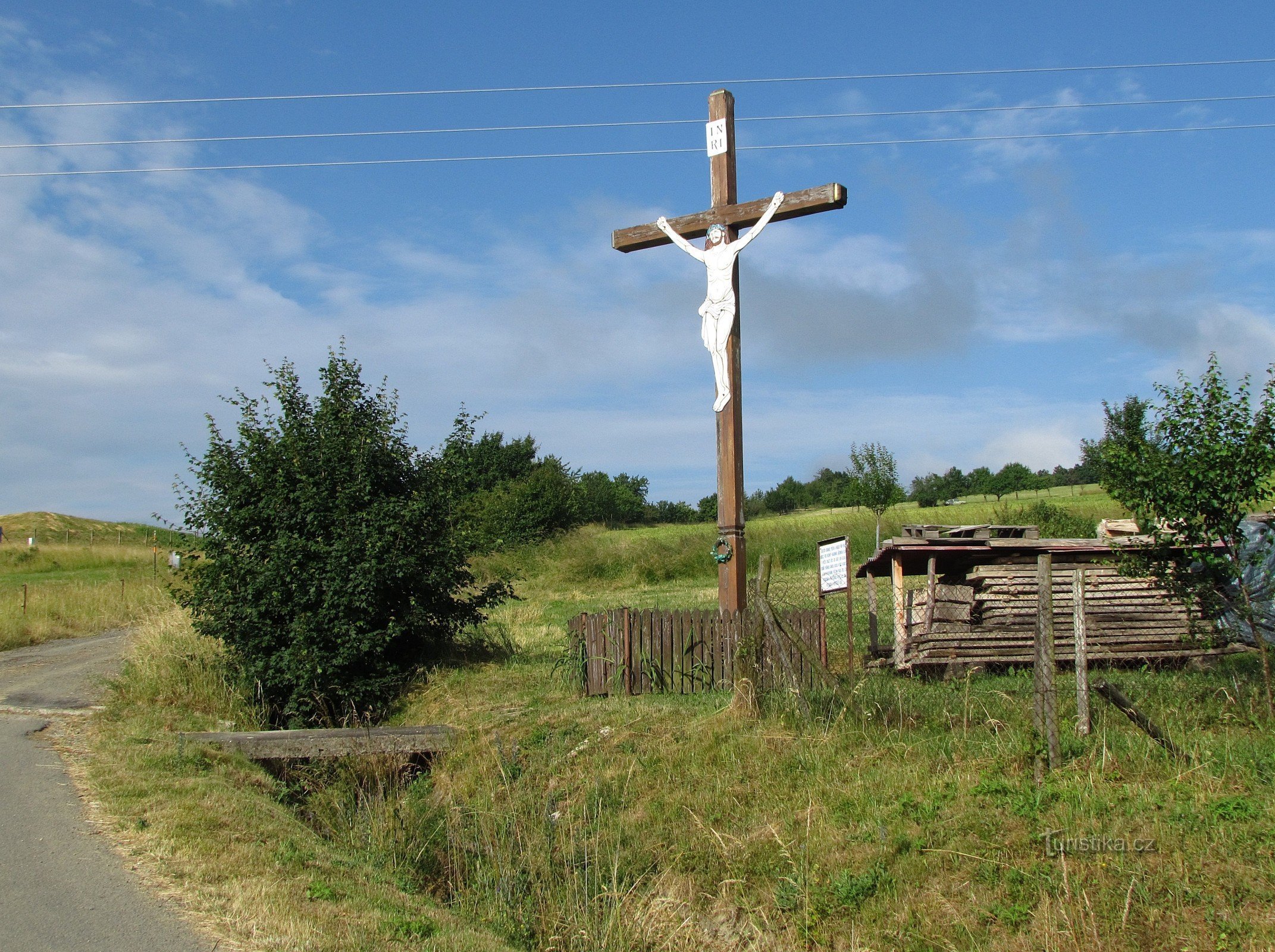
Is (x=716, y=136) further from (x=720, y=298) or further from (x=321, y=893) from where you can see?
(x=321, y=893)

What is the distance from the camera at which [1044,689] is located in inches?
278

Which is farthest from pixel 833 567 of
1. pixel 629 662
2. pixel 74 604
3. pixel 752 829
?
pixel 74 604

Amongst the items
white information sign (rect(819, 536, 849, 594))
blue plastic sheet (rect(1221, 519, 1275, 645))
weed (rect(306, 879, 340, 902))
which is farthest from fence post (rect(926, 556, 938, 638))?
weed (rect(306, 879, 340, 902))

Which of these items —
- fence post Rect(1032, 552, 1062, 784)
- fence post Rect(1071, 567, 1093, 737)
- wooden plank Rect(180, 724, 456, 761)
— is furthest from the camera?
wooden plank Rect(180, 724, 456, 761)

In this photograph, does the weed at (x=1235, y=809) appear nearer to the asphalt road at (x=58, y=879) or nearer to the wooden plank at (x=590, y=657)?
the asphalt road at (x=58, y=879)

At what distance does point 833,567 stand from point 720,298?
11.8 feet

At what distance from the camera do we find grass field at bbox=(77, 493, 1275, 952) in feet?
18.7

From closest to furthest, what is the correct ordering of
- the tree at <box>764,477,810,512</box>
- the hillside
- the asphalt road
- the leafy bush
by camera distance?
the asphalt road
the leafy bush
the hillside
the tree at <box>764,477,810,512</box>

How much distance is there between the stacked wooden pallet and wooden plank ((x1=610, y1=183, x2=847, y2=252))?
16.1 ft

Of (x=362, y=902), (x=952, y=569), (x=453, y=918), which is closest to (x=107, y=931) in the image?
(x=362, y=902)

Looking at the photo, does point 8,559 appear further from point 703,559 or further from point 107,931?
point 107,931

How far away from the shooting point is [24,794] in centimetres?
796

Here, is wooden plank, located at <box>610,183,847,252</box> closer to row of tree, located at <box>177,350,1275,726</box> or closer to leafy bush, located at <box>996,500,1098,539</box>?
row of tree, located at <box>177,350,1275,726</box>

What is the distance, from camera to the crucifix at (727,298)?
10625 millimetres
